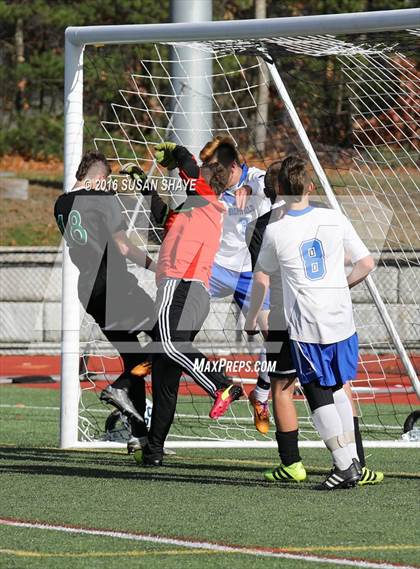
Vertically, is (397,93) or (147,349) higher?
(397,93)

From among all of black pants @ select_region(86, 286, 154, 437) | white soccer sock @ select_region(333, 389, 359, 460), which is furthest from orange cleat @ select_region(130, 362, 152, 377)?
white soccer sock @ select_region(333, 389, 359, 460)

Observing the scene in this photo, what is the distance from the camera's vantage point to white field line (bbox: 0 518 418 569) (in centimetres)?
607

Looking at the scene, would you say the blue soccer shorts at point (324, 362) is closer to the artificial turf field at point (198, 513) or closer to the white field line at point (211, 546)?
the artificial turf field at point (198, 513)

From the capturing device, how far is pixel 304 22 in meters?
9.49

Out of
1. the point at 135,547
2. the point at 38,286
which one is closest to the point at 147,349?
the point at 135,547

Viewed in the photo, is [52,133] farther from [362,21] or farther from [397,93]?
[362,21]

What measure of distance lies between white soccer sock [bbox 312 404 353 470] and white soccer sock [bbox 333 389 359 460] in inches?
3.4

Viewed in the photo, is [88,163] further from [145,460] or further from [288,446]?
[288,446]

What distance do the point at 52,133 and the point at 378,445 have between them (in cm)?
2001

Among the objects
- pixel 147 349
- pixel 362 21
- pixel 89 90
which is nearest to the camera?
pixel 362 21

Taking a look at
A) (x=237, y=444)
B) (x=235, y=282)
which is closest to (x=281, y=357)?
(x=237, y=444)

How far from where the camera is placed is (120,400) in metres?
9.93

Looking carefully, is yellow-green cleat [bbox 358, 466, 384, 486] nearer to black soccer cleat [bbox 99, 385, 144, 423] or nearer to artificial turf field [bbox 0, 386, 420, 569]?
artificial turf field [bbox 0, 386, 420, 569]

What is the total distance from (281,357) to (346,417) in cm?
63
